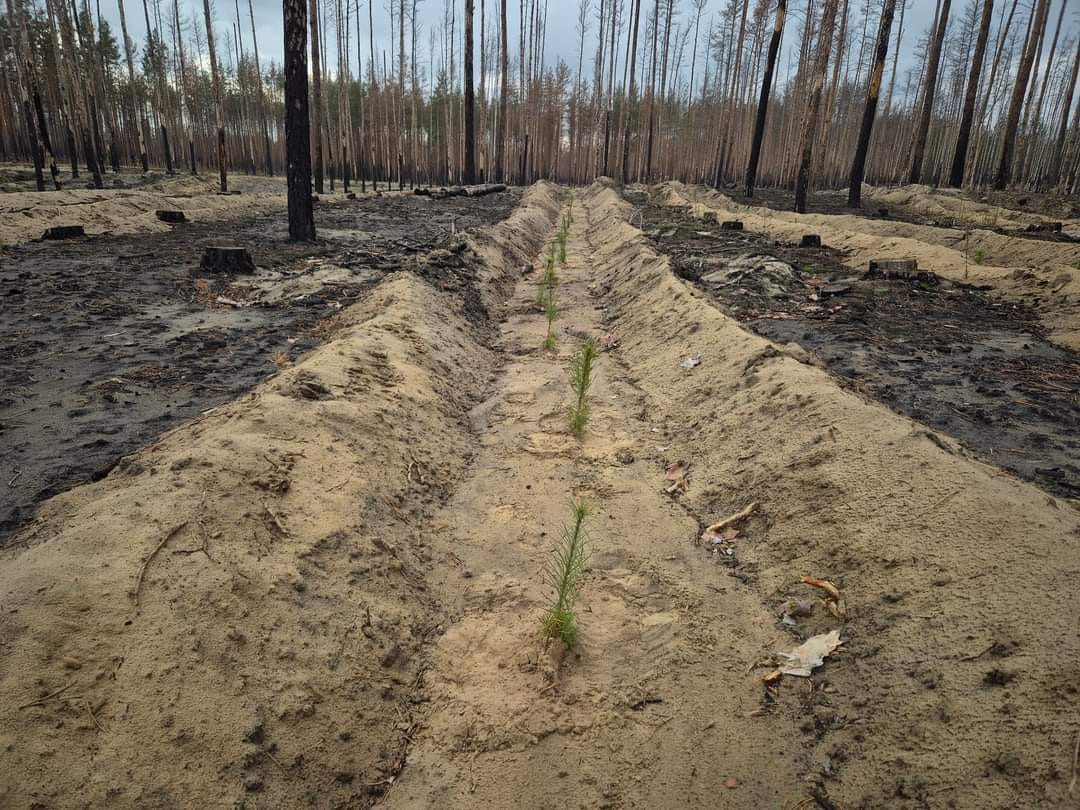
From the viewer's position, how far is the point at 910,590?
2.17m

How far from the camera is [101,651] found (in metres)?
1.71

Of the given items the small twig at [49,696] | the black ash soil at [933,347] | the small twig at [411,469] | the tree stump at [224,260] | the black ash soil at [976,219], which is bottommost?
the small twig at [411,469]

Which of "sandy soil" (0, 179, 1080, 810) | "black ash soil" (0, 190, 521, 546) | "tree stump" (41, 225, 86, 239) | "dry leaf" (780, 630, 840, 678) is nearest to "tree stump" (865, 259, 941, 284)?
"sandy soil" (0, 179, 1080, 810)

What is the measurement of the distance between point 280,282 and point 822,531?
6.63 meters

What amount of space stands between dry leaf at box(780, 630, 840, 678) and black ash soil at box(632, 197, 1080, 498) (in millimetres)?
1598

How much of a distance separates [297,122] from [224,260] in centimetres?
373

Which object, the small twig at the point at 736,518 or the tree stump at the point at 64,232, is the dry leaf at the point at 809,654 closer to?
the small twig at the point at 736,518

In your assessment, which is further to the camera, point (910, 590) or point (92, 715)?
point (910, 590)

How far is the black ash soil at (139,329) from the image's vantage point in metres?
3.26

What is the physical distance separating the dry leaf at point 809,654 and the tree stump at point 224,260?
24.9ft

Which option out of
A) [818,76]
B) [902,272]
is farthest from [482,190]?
[902,272]

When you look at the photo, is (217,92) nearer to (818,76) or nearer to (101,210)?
(101,210)

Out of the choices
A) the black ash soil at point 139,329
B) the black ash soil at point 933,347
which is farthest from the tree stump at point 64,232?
the black ash soil at point 933,347

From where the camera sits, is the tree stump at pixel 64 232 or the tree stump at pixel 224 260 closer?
the tree stump at pixel 224 260
